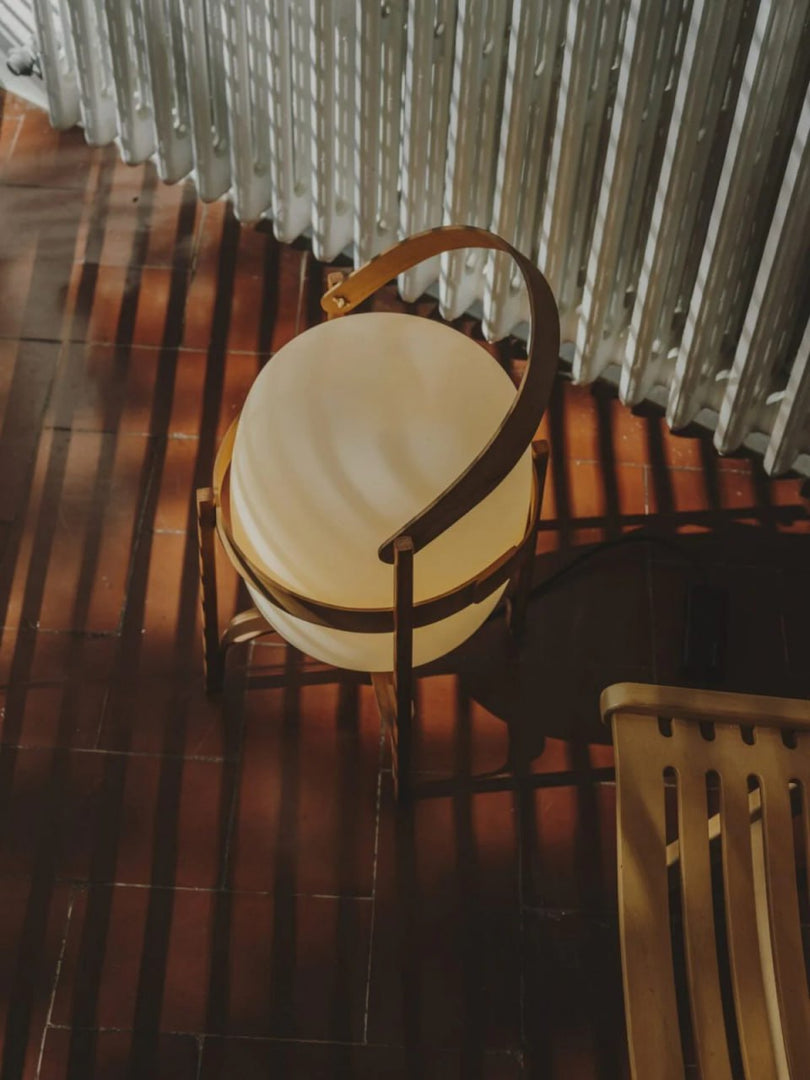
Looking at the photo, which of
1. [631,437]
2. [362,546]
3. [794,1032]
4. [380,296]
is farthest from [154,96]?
[794,1032]

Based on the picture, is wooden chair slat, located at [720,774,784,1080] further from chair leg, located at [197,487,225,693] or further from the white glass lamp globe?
chair leg, located at [197,487,225,693]

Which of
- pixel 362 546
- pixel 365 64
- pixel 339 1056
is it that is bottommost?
pixel 339 1056

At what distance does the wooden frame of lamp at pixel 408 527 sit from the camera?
163 centimetres

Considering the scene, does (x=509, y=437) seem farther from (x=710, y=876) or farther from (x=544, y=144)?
(x=544, y=144)

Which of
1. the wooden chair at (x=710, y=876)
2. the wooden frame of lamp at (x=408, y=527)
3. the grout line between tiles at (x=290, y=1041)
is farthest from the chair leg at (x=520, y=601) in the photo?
the grout line between tiles at (x=290, y=1041)

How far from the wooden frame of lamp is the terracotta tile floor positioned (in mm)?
150

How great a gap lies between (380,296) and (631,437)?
654mm

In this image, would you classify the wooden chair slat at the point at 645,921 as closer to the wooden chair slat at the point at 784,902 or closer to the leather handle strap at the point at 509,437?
the wooden chair slat at the point at 784,902

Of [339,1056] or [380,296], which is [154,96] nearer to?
[380,296]

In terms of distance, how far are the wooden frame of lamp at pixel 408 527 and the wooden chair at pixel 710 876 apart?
295 mm

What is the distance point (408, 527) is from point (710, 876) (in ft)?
2.12

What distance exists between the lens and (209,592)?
2.14 meters

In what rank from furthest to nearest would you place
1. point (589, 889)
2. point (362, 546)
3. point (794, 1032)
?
1. point (589, 889)
2. point (362, 546)
3. point (794, 1032)

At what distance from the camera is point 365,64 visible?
7.74 ft
